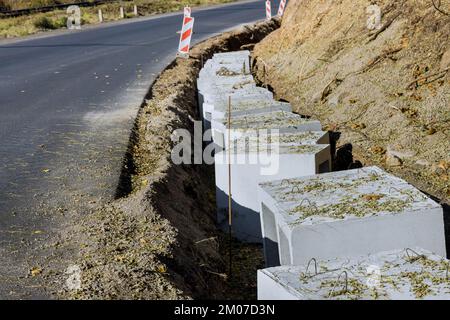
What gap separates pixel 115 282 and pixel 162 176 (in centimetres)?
337

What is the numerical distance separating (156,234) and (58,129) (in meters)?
4.77

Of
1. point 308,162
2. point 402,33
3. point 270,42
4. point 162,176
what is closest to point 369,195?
point 308,162

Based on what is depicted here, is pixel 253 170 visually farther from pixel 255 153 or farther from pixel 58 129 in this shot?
pixel 58 129

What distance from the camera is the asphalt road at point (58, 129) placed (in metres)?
8.02

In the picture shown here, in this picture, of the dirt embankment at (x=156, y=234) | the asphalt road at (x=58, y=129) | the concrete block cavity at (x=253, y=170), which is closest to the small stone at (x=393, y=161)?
the concrete block cavity at (x=253, y=170)

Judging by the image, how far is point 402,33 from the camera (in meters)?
15.9

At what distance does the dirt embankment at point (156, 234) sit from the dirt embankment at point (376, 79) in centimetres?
285

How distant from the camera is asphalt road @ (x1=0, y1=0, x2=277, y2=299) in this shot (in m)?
8.02

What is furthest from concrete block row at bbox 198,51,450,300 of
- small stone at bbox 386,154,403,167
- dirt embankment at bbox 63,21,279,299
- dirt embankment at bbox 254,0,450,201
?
dirt embankment at bbox 254,0,450,201

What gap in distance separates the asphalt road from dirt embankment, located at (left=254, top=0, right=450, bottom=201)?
10.2ft

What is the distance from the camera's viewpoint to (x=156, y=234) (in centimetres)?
808

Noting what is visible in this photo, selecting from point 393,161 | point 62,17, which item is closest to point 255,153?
point 393,161

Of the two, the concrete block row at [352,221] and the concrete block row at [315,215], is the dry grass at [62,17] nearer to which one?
the concrete block row at [315,215]

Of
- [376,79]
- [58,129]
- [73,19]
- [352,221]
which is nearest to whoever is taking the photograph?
[352,221]
